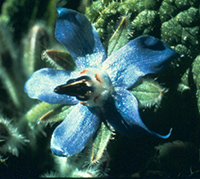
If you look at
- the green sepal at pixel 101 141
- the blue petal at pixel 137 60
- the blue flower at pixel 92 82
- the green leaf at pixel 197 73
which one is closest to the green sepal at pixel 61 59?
the blue flower at pixel 92 82

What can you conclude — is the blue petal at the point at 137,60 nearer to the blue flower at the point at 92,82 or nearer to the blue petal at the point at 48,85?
the blue flower at the point at 92,82

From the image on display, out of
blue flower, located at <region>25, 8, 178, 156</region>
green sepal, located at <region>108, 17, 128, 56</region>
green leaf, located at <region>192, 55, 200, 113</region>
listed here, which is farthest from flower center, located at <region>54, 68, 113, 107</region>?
green leaf, located at <region>192, 55, 200, 113</region>

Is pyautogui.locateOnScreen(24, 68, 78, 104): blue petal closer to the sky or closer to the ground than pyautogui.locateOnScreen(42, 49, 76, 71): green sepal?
closer to the ground

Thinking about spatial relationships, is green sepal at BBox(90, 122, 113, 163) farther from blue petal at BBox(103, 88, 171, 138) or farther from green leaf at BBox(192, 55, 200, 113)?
green leaf at BBox(192, 55, 200, 113)

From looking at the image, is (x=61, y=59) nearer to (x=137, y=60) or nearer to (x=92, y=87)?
(x=92, y=87)

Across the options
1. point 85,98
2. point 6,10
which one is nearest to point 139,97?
point 85,98

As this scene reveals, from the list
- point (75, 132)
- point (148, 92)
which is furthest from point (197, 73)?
point (75, 132)

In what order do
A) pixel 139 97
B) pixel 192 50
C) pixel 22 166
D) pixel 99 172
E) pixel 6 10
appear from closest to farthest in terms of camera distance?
pixel 139 97, pixel 192 50, pixel 99 172, pixel 22 166, pixel 6 10

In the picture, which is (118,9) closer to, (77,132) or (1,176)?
(77,132)
